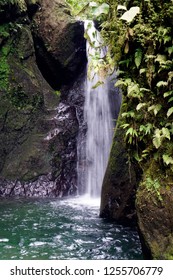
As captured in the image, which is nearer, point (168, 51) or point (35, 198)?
point (168, 51)

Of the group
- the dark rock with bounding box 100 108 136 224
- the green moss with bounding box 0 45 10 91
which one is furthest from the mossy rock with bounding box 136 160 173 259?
the green moss with bounding box 0 45 10 91

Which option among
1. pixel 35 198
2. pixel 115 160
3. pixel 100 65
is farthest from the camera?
pixel 35 198

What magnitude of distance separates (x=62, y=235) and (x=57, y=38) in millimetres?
8890

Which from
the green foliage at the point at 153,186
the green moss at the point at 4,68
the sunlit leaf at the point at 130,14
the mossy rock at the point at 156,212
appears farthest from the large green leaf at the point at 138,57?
the green moss at the point at 4,68

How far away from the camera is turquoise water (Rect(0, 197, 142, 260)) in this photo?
5781 mm

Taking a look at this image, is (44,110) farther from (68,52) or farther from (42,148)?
(68,52)

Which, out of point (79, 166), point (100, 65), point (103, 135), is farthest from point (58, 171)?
point (100, 65)

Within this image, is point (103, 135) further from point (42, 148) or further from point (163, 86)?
point (163, 86)

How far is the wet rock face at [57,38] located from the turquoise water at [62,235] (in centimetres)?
627

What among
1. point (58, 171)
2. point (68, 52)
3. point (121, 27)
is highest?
point (68, 52)

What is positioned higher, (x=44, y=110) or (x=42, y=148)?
(x=44, y=110)

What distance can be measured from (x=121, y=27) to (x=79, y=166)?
31.7 ft

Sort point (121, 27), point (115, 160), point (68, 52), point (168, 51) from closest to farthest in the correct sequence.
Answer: point (168, 51) < point (121, 27) < point (115, 160) < point (68, 52)

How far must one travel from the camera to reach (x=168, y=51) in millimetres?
4285
